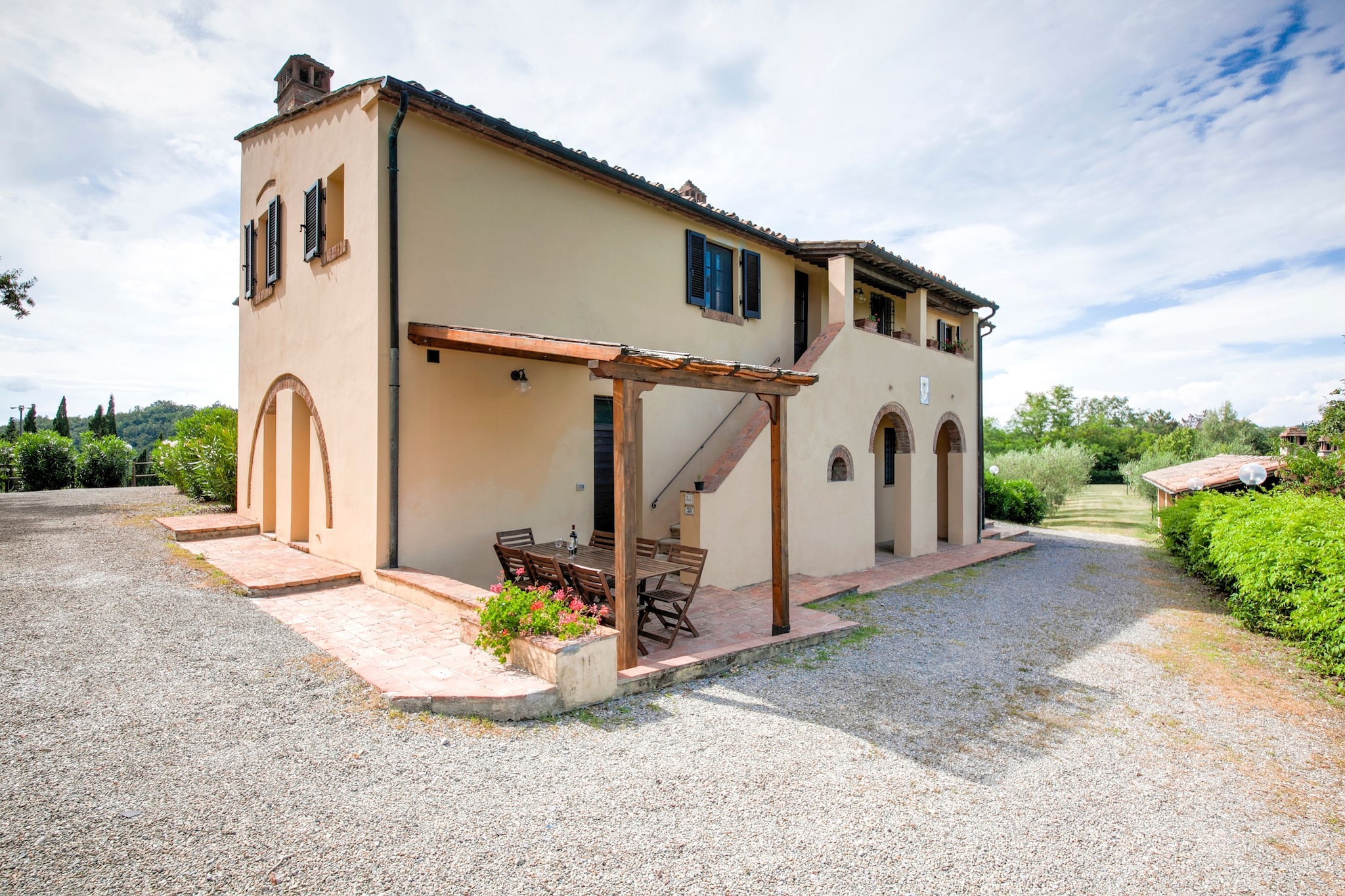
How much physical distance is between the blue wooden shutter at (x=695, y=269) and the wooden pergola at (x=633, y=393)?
4.91 metres

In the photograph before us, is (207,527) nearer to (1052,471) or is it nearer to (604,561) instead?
(604,561)

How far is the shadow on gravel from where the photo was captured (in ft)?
16.0

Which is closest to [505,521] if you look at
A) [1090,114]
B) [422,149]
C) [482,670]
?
[482,670]

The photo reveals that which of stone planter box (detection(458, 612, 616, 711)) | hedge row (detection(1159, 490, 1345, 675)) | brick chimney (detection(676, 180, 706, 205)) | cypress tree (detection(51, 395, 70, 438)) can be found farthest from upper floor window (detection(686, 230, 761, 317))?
cypress tree (detection(51, 395, 70, 438))

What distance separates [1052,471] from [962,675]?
29.0m

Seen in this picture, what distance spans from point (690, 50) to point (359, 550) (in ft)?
26.0

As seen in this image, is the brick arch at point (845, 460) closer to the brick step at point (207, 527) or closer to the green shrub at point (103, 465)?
the brick step at point (207, 527)

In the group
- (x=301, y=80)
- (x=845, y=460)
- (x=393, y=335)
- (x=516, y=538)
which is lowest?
(x=516, y=538)

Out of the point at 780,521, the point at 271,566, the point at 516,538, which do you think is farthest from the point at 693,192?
the point at 271,566

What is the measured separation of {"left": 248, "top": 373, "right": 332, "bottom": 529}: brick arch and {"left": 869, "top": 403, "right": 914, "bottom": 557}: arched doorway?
371 inches

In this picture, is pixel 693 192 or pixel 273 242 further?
pixel 693 192

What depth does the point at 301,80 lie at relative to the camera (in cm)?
1086

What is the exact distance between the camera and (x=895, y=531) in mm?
14055

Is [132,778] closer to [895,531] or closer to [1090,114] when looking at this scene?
[895,531]
